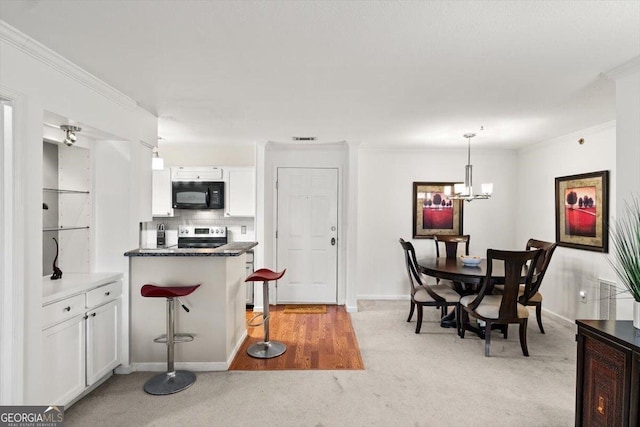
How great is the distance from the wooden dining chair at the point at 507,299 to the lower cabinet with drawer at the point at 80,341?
327cm

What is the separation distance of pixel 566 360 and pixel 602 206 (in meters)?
1.69

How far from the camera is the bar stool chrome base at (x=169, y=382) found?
2766 millimetres

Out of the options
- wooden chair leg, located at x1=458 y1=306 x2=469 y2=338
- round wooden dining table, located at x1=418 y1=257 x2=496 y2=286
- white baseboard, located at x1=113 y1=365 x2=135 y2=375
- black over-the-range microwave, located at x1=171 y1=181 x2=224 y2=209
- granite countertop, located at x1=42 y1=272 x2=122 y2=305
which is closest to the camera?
granite countertop, located at x1=42 y1=272 x2=122 y2=305

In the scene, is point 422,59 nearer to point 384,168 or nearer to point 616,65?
point 616,65

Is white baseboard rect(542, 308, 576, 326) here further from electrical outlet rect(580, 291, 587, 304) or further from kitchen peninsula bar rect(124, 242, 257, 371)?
kitchen peninsula bar rect(124, 242, 257, 371)

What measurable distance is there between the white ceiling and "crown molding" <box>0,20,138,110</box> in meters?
0.06

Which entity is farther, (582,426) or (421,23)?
(582,426)

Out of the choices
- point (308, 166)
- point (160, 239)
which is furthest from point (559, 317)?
point (160, 239)

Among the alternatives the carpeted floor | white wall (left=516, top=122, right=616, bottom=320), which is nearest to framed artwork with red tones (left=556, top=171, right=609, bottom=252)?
white wall (left=516, top=122, right=616, bottom=320)

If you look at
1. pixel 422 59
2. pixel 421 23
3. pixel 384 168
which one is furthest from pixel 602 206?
pixel 421 23

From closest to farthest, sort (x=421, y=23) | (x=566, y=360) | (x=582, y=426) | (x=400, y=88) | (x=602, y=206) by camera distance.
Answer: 1. (x=421, y=23)
2. (x=582, y=426)
3. (x=400, y=88)
4. (x=566, y=360)
5. (x=602, y=206)

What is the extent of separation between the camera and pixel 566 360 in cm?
336

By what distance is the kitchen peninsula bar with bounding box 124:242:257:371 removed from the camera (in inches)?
122

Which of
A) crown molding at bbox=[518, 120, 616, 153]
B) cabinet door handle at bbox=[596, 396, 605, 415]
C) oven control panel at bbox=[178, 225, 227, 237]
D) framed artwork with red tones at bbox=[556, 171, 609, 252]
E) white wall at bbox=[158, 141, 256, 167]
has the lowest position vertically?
cabinet door handle at bbox=[596, 396, 605, 415]
